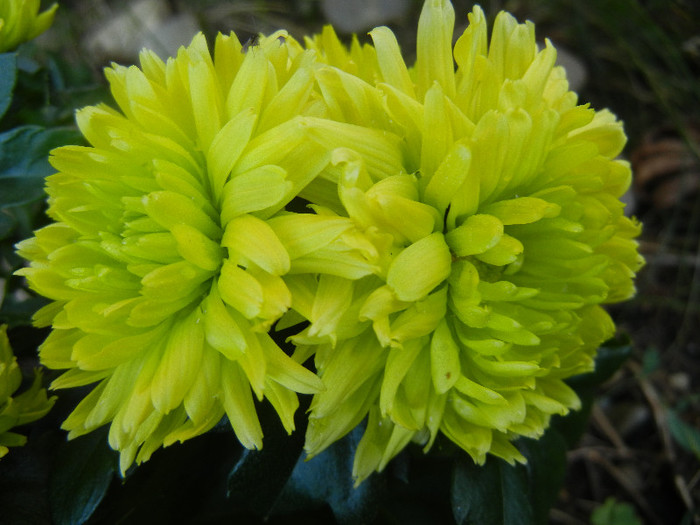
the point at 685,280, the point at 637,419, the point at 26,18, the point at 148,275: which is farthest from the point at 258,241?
the point at 685,280

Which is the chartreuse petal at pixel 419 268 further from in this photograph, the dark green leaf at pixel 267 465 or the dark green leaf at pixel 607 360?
the dark green leaf at pixel 607 360

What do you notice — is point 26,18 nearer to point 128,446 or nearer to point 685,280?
point 128,446

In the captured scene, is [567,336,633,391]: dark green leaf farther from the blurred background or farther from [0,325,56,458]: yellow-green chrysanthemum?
[0,325,56,458]: yellow-green chrysanthemum

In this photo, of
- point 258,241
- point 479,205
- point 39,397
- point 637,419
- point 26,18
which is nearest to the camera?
point 258,241

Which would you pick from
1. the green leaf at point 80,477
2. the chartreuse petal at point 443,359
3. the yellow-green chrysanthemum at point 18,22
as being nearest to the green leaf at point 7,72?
the yellow-green chrysanthemum at point 18,22

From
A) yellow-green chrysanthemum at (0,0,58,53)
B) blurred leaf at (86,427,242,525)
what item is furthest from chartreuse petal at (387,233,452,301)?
yellow-green chrysanthemum at (0,0,58,53)

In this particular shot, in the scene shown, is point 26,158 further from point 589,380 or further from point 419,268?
point 589,380
